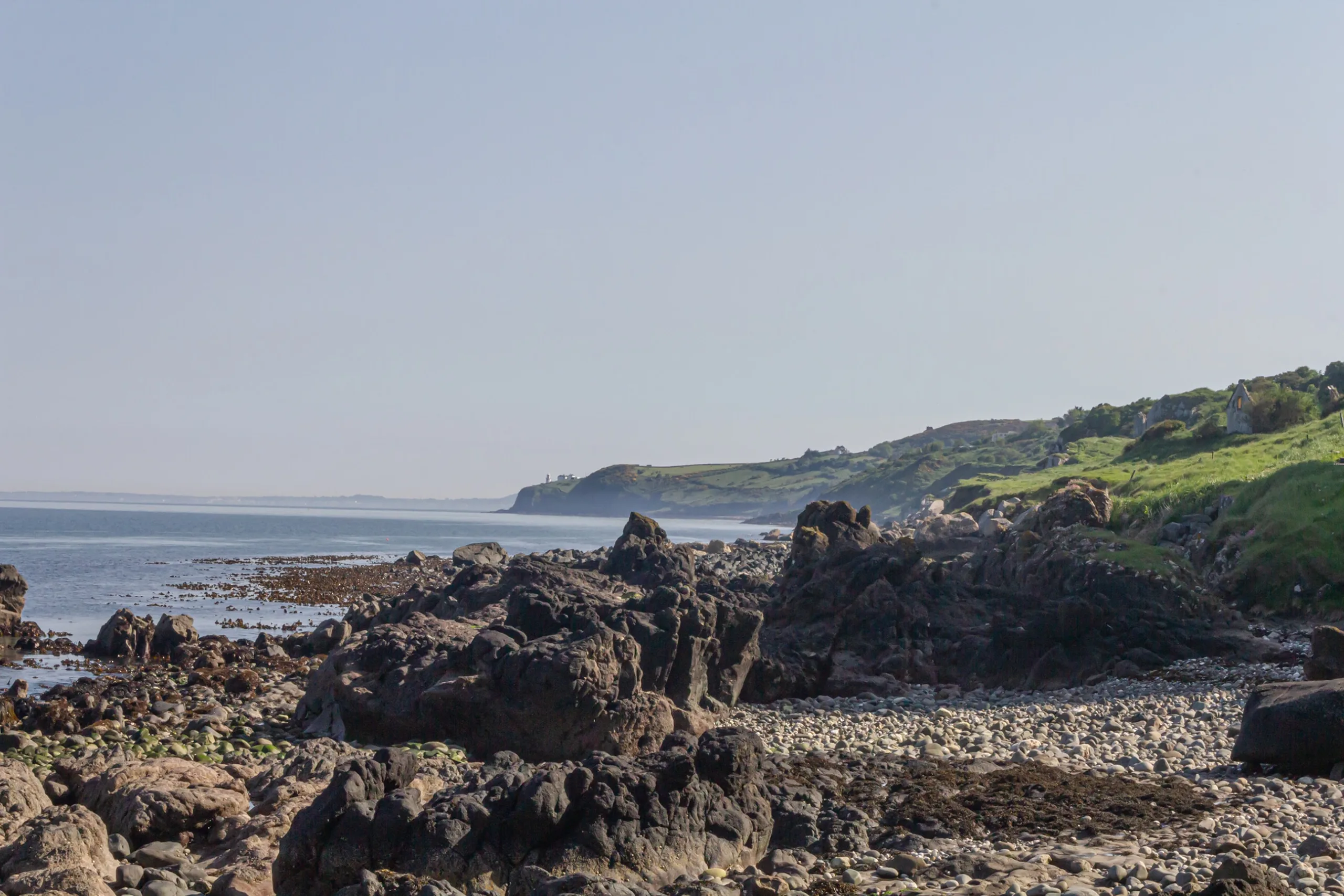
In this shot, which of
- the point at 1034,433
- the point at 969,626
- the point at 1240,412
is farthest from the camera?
the point at 1034,433

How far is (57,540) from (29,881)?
123m

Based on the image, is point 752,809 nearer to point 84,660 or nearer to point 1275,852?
point 1275,852

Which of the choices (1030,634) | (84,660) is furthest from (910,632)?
(84,660)

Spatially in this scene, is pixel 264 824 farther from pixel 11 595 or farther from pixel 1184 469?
pixel 1184 469

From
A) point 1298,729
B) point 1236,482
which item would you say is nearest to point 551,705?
point 1298,729

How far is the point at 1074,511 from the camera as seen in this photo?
44.8 meters

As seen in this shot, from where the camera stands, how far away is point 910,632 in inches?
1202

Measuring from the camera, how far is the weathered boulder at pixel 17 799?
13.6 meters

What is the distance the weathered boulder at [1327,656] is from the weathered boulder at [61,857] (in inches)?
821

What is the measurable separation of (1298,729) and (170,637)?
113 ft

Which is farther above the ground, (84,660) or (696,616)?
(696,616)

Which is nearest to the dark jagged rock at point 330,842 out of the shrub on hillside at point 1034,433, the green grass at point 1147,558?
the green grass at point 1147,558

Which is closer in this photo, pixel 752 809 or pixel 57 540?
pixel 752 809

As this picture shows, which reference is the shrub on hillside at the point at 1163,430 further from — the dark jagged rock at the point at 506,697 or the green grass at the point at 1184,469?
the dark jagged rock at the point at 506,697
